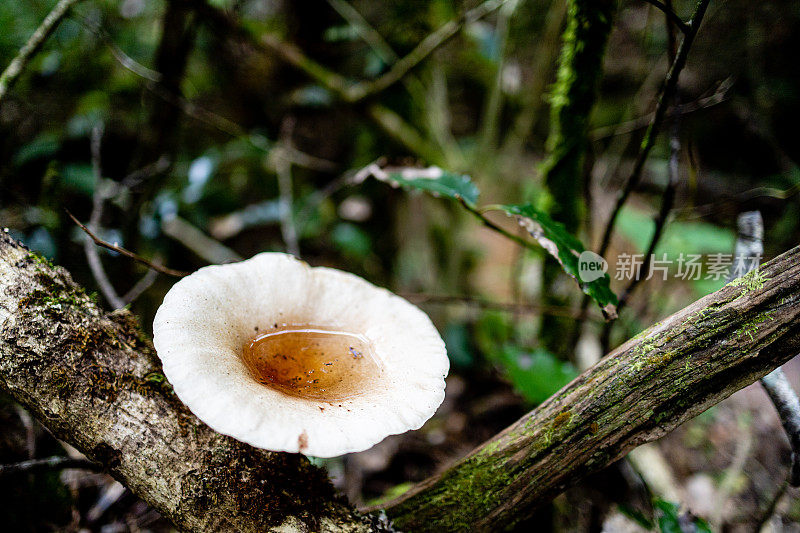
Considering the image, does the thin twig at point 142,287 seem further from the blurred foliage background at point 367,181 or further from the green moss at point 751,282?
the green moss at point 751,282

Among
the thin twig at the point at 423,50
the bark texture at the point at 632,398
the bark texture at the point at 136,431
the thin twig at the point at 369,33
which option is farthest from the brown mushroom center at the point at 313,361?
the thin twig at the point at 369,33

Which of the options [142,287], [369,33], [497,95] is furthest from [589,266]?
[369,33]

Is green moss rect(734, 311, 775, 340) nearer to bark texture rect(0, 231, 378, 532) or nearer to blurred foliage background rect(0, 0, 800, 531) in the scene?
blurred foliage background rect(0, 0, 800, 531)

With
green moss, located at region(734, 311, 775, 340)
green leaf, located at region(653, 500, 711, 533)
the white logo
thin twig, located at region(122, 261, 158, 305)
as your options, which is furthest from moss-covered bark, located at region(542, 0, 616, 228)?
thin twig, located at region(122, 261, 158, 305)

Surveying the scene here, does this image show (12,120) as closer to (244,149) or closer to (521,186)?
(244,149)

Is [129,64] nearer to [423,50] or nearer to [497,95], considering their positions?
[423,50]
